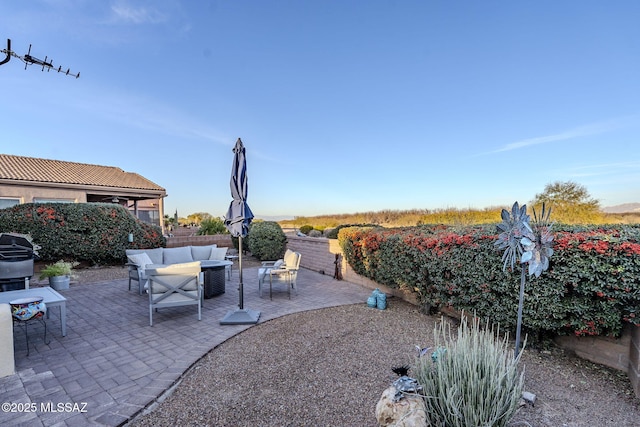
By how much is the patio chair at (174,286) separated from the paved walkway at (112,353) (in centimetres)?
35

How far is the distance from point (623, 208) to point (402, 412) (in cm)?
1163

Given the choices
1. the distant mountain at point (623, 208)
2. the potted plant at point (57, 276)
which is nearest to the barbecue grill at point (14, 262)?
the potted plant at point (57, 276)

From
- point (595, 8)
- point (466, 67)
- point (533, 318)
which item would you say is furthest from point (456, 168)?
point (533, 318)

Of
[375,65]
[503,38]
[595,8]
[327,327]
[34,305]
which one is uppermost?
[375,65]

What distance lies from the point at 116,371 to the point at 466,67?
10184 millimetres

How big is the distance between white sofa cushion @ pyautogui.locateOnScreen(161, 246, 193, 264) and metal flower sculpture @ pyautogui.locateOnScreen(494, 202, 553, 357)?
282 inches

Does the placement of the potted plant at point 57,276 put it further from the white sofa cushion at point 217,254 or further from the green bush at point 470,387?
the green bush at point 470,387

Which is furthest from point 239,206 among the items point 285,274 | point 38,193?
point 38,193

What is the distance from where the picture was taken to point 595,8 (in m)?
5.34

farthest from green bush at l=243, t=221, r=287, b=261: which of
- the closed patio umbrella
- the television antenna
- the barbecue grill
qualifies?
the television antenna

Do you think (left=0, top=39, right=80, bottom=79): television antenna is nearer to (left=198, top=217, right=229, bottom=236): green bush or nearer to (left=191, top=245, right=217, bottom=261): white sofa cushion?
(left=191, top=245, right=217, bottom=261): white sofa cushion

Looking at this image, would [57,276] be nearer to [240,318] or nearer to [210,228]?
[240,318]

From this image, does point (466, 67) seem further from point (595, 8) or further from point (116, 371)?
point (116, 371)

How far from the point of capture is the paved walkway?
238cm
